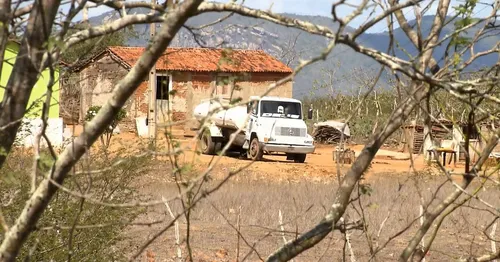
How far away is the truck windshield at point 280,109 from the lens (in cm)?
2822

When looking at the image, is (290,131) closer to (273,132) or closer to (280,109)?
(273,132)

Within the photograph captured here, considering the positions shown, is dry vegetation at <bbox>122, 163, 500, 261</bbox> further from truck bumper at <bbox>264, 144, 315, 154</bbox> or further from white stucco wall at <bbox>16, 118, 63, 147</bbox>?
truck bumper at <bbox>264, 144, 315, 154</bbox>

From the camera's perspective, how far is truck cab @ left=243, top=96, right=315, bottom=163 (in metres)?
28.0

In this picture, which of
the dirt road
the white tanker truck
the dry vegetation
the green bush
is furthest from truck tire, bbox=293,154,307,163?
the green bush

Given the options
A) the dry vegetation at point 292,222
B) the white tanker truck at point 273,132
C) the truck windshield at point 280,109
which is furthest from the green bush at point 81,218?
the truck windshield at point 280,109

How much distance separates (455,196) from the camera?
3.84 metres

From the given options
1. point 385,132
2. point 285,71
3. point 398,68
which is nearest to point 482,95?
point 398,68

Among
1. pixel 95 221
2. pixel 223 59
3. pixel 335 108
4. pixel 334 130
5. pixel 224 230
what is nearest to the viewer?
pixel 223 59

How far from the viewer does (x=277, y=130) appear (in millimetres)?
27766

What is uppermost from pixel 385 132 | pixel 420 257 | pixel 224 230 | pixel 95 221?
pixel 385 132

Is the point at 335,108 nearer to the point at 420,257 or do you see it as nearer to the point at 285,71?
the point at 285,71

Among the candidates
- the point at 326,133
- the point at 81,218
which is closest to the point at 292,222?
the point at 81,218

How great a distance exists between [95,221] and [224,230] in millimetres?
6887

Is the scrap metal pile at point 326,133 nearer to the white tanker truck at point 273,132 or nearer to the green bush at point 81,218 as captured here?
the white tanker truck at point 273,132
